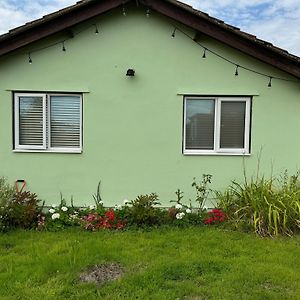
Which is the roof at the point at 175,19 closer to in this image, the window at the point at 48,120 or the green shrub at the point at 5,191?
the window at the point at 48,120

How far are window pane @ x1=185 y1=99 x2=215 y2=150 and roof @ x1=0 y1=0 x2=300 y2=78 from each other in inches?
53.9

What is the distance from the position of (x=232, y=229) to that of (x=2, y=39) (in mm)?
5940

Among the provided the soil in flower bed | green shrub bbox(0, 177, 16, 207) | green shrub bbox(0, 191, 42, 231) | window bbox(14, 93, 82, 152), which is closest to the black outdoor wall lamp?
window bbox(14, 93, 82, 152)

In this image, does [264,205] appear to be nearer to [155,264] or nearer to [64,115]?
[155,264]

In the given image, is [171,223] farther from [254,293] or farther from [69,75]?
[69,75]

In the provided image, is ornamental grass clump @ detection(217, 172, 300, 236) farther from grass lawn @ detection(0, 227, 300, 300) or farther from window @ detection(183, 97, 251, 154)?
window @ detection(183, 97, 251, 154)

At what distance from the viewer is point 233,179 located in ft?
24.8

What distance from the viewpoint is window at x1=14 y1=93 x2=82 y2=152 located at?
747cm

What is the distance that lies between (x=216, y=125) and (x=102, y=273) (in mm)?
4153

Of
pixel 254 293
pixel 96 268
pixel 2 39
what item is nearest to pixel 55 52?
pixel 2 39

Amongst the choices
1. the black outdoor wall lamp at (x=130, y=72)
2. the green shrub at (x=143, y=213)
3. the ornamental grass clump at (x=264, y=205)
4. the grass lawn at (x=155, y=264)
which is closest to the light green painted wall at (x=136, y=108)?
the black outdoor wall lamp at (x=130, y=72)

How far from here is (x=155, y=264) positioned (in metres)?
4.91

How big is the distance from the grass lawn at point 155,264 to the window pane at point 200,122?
200cm

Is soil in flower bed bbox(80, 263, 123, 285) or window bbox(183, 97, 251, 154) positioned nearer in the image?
soil in flower bed bbox(80, 263, 123, 285)
